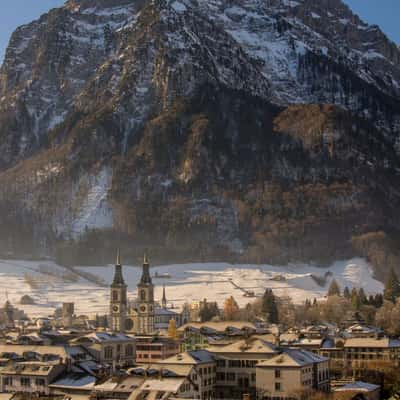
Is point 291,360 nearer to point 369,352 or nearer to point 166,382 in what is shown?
point 166,382

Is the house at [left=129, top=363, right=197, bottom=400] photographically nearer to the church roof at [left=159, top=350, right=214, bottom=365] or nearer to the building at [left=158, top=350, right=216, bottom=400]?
the building at [left=158, top=350, right=216, bottom=400]

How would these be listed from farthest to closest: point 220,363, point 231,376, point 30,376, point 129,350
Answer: point 129,350 → point 220,363 → point 231,376 → point 30,376

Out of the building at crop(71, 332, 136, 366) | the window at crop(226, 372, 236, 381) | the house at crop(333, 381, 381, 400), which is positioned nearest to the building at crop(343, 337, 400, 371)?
the house at crop(333, 381, 381, 400)

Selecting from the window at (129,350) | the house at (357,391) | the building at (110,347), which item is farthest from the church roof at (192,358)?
the window at (129,350)

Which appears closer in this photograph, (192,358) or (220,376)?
(192,358)

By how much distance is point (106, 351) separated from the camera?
435 feet

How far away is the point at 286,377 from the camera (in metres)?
108

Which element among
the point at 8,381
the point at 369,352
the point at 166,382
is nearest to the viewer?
the point at 166,382

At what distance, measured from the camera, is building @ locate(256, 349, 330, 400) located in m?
107

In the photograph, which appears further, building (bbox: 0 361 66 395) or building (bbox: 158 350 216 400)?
building (bbox: 0 361 66 395)

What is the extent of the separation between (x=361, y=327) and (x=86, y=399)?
3124 inches

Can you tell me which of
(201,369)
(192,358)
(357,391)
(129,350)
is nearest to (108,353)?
(129,350)

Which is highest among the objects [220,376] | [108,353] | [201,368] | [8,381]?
[201,368]

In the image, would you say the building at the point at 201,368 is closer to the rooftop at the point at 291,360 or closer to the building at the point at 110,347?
the rooftop at the point at 291,360
